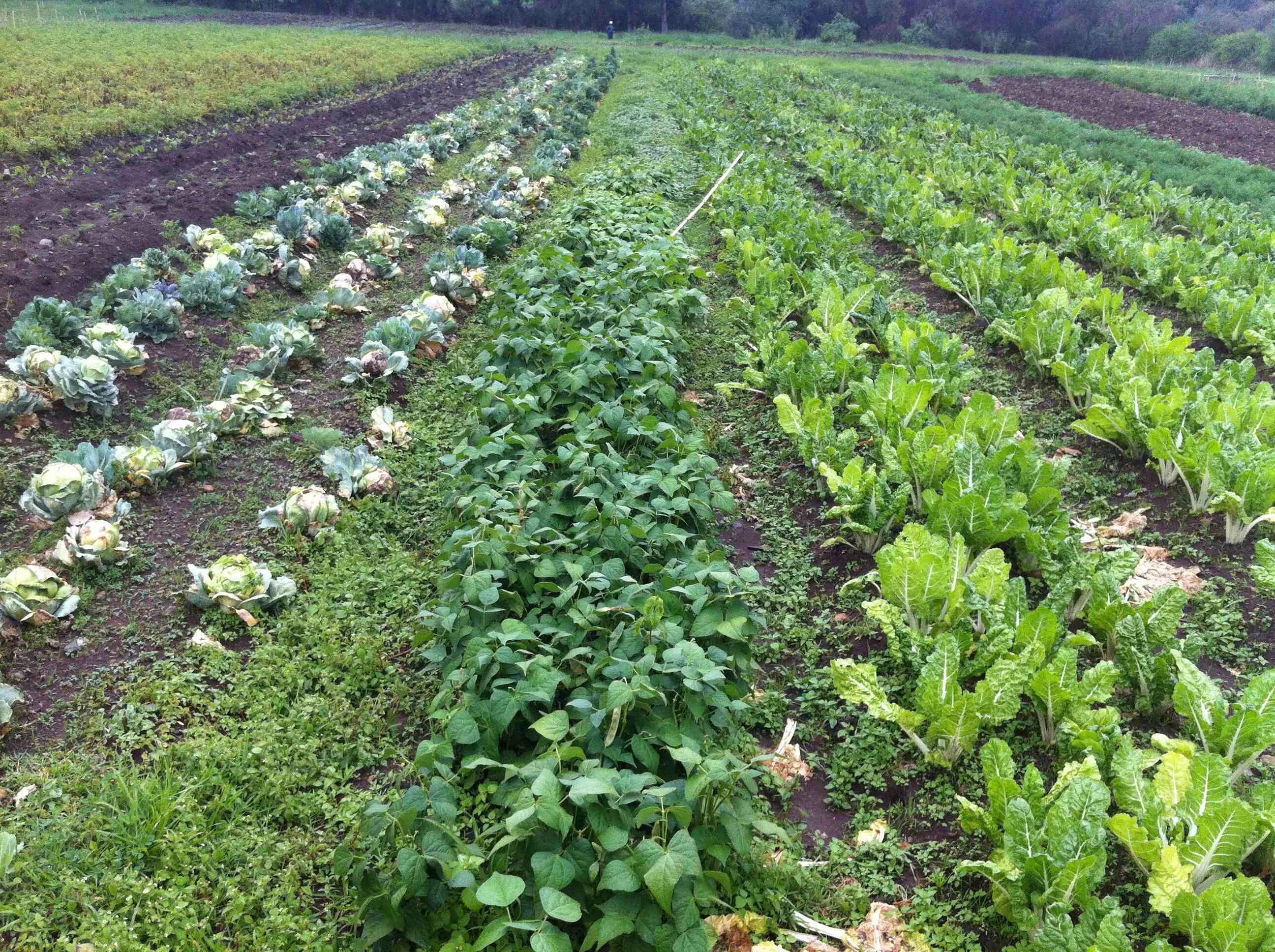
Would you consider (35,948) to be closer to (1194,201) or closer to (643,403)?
(643,403)

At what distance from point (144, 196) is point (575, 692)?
10030 mm

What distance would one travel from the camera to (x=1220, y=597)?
3.81 m

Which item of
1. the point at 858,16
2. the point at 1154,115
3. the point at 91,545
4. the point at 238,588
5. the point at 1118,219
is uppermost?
the point at 858,16

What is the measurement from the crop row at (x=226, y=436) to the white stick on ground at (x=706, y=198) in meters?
2.55

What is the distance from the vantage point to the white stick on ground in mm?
9328

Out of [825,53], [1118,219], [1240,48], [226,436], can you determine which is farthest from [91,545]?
[1240,48]

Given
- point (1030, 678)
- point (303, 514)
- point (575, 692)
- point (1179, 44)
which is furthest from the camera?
point (1179, 44)

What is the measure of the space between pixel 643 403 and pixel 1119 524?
9.49 feet

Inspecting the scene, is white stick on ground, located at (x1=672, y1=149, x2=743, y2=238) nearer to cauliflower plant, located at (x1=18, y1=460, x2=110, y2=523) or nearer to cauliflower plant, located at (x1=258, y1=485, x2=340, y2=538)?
cauliflower plant, located at (x1=258, y1=485, x2=340, y2=538)

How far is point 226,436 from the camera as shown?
536 centimetres

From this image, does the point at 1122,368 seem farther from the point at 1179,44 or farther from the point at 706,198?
the point at 1179,44

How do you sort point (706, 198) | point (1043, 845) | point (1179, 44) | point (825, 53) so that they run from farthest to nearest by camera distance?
point (825, 53) → point (1179, 44) → point (706, 198) → point (1043, 845)

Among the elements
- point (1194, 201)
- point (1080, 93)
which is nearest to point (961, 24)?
point (1080, 93)

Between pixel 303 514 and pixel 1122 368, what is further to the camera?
pixel 1122 368
